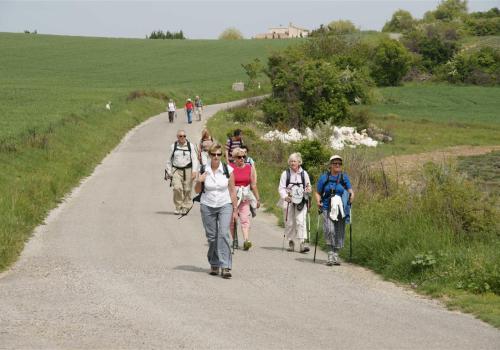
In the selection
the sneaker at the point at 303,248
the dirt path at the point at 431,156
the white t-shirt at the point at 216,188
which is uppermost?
the white t-shirt at the point at 216,188

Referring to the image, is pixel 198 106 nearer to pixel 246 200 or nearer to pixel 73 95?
pixel 73 95

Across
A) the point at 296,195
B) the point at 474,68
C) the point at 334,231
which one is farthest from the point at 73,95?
the point at 334,231

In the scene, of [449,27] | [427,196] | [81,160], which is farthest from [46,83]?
[427,196]

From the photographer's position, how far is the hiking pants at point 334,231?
14.1 meters

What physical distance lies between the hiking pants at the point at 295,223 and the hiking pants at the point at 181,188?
4.77 m

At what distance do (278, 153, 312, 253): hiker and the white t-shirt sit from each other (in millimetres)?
2851

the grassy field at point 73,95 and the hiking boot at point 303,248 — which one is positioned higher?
the grassy field at point 73,95

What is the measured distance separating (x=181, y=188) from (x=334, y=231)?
6847 mm

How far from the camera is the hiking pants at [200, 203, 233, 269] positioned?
41.3ft

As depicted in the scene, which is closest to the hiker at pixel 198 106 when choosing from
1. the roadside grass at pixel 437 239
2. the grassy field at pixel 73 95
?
the grassy field at pixel 73 95

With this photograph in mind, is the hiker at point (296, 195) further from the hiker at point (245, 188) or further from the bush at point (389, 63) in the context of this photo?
the bush at point (389, 63)

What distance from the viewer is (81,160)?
29.3m

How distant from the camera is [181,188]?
66.5 feet

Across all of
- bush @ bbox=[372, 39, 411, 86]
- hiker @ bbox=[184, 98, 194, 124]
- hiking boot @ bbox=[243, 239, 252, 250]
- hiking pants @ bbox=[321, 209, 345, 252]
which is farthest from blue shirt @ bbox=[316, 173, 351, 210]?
bush @ bbox=[372, 39, 411, 86]
